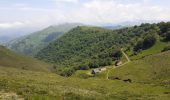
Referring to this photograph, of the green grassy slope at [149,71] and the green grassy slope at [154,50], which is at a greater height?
the green grassy slope at [154,50]

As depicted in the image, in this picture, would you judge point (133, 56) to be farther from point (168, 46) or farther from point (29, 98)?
point (29, 98)

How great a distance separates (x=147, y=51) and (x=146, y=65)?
191ft

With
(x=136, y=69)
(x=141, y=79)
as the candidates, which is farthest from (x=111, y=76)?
(x=141, y=79)

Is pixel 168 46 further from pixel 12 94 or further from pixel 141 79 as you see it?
pixel 12 94

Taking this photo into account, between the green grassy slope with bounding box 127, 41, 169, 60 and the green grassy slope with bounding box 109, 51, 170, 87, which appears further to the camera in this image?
the green grassy slope with bounding box 127, 41, 169, 60

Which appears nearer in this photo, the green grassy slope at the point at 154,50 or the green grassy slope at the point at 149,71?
the green grassy slope at the point at 149,71

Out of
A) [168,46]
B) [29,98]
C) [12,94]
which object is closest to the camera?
[29,98]

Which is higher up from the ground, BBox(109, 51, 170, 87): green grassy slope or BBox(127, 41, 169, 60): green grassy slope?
BBox(127, 41, 169, 60): green grassy slope

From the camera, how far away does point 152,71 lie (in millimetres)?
128125

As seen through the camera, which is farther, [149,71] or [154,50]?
[154,50]

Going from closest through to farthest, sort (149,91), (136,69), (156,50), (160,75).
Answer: (149,91), (160,75), (136,69), (156,50)

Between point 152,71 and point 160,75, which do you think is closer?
point 160,75

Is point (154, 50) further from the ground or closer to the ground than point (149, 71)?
further from the ground

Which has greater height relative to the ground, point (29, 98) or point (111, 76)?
point (29, 98)
